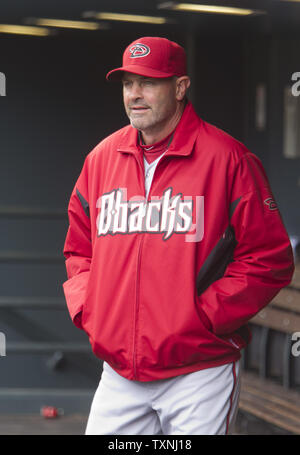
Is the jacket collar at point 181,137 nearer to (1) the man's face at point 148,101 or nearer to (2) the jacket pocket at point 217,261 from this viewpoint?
(1) the man's face at point 148,101

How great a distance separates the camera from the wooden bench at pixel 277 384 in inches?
171

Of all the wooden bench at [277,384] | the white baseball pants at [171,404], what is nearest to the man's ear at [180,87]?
the white baseball pants at [171,404]

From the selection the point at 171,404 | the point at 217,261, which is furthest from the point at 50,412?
the point at 217,261

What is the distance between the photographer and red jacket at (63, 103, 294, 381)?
94.4 inches

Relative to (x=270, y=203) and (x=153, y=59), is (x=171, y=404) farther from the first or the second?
(x=153, y=59)

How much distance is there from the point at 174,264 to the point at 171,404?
0.41 meters

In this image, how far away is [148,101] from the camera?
2.48 meters

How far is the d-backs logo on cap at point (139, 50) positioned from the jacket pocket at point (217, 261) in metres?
0.57

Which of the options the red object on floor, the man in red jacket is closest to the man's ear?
the man in red jacket

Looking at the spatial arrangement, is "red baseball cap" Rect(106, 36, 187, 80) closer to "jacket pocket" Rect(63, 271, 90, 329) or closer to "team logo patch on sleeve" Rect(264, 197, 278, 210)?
"team logo patch on sleeve" Rect(264, 197, 278, 210)

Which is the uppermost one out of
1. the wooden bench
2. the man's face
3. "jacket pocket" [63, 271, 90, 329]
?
the man's face

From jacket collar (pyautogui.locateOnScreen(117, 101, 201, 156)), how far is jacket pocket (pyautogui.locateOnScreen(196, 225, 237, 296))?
0.27 metres

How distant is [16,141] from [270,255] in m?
3.34
